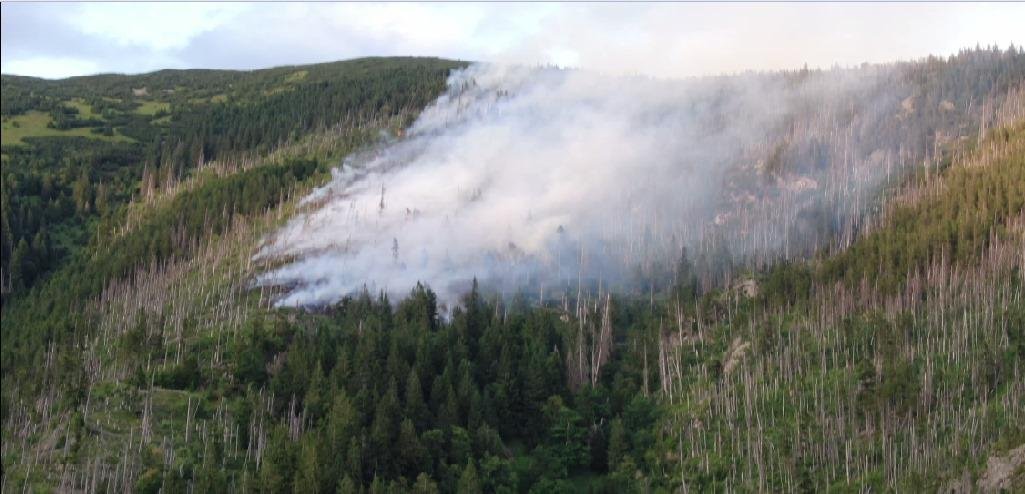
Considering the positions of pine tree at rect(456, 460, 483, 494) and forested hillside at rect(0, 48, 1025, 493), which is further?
forested hillside at rect(0, 48, 1025, 493)

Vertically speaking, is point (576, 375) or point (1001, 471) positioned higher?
point (576, 375)

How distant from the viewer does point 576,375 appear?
455 feet

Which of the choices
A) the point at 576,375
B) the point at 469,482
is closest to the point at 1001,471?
the point at 469,482

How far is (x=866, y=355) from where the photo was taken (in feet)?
404

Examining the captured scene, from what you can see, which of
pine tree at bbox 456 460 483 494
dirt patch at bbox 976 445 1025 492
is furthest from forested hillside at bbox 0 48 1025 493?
pine tree at bbox 456 460 483 494

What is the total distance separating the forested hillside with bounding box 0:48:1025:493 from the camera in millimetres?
104688

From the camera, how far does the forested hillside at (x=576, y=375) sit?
104688 mm

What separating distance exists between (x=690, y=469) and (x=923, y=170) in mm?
92471

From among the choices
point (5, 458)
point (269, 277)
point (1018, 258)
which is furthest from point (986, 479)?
point (269, 277)

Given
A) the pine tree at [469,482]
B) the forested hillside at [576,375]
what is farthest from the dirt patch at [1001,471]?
the pine tree at [469,482]

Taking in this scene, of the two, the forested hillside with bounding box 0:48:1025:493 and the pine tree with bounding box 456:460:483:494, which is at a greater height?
the forested hillside with bounding box 0:48:1025:493

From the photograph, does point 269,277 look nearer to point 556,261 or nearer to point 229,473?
point 556,261

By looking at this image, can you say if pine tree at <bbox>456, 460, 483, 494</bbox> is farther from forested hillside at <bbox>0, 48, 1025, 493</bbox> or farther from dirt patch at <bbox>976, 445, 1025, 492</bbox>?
dirt patch at <bbox>976, 445, 1025, 492</bbox>

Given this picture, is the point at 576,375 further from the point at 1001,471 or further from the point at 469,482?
the point at 1001,471
